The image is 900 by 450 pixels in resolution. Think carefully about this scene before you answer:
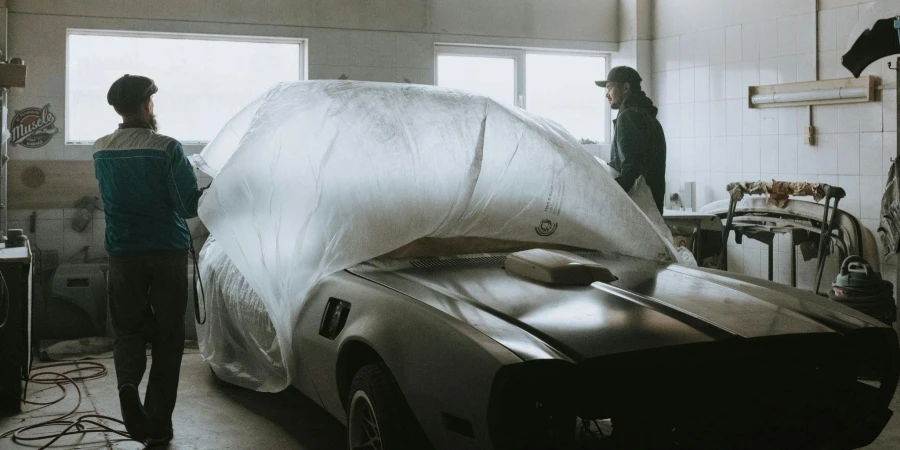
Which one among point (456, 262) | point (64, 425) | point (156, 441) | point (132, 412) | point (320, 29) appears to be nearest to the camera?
point (456, 262)

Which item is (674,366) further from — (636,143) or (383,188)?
(636,143)

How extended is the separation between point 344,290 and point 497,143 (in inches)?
36.9

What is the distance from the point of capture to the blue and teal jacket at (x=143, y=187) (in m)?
3.38

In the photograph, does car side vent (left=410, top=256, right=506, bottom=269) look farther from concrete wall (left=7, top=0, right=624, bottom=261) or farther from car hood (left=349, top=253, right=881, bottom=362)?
concrete wall (left=7, top=0, right=624, bottom=261)

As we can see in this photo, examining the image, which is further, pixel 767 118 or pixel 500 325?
pixel 767 118

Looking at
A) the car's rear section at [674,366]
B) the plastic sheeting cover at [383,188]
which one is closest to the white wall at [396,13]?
the plastic sheeting cover at [383,188]

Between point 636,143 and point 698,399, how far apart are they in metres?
2.55

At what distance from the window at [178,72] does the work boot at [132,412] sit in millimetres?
3409

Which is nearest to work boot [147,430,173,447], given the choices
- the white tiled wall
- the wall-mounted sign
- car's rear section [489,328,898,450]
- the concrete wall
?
car's rear section [489,328,898,450]

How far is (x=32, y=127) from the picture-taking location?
5.94 metres

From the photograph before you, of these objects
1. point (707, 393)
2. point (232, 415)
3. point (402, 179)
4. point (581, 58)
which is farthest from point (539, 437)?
point (581, 58)

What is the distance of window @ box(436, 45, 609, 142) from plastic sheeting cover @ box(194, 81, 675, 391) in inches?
154

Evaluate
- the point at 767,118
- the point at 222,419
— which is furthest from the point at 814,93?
the point at 222,419

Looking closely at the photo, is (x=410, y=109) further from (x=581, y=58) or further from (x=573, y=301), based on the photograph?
(x=581, y=58)
